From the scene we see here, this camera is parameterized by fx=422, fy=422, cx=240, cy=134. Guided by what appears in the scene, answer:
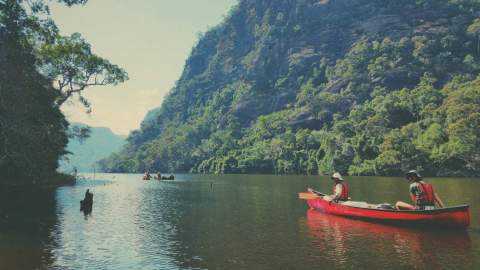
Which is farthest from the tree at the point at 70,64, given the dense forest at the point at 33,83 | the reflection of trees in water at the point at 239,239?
the reflection of trees in water at the point at 239,239

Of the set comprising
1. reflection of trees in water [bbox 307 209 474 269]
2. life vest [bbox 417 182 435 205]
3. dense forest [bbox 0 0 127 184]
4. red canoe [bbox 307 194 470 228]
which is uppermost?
dense forest [bbox 0 0 127 184]

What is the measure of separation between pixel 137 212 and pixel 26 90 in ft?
54.6

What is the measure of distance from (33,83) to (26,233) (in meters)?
28.1

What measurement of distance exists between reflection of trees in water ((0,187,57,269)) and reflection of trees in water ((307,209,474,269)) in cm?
1323

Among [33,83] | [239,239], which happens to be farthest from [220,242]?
[33,83]

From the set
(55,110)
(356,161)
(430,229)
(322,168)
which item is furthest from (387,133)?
(430,229)

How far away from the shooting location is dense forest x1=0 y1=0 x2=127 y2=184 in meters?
36.6

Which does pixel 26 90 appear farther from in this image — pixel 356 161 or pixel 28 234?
pixel 356 161

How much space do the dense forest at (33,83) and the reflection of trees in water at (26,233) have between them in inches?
145

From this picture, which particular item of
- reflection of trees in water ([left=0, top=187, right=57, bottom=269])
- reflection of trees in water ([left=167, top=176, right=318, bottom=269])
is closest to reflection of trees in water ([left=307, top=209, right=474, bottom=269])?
reflection of trees in water ([left=167, top=176, right=318, bottom=269])

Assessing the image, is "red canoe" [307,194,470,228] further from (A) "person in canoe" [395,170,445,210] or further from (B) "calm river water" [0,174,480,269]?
(A) "person in canoe" [395,170,445,210]

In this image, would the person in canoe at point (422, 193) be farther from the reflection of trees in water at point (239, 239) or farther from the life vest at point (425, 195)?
the reflection of trees in water at point (239, 239)

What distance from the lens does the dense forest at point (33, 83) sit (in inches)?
1441

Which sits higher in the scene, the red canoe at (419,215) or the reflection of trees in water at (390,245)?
the red canoe at (419,215)
